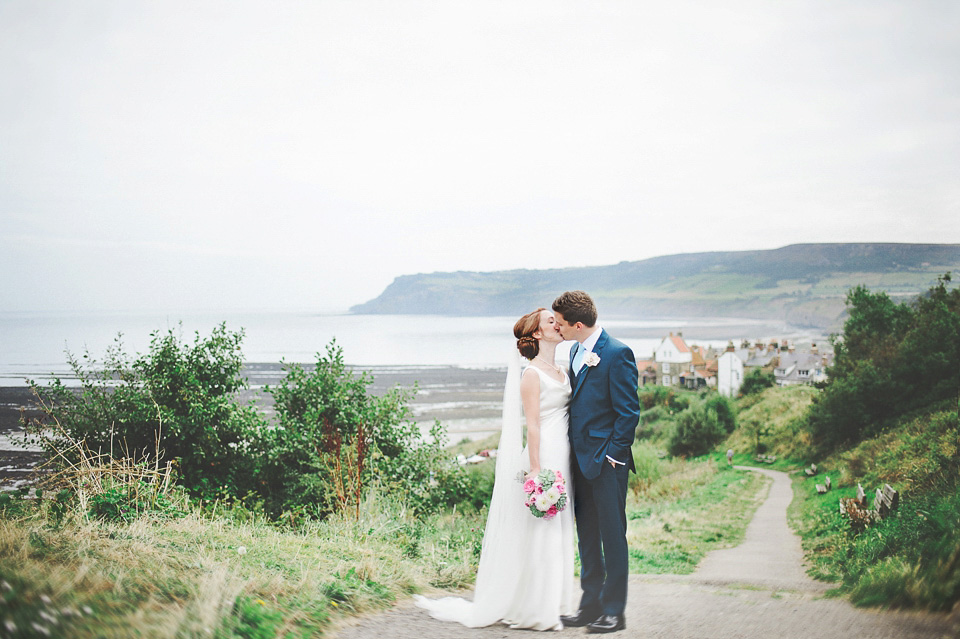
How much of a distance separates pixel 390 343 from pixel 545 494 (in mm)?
48262

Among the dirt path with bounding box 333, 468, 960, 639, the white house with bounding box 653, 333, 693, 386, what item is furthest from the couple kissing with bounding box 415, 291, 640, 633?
the white house with bounding box 653, 333, 693, 386

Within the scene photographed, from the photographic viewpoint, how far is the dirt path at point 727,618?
13.1 ft

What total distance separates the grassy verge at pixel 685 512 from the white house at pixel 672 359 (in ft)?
97.4

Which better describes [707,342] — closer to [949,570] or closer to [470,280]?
[470,280]

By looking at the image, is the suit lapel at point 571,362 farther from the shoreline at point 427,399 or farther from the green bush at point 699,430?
the green bush at point 699,430

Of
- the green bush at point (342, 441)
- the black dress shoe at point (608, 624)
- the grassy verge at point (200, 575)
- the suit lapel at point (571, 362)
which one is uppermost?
the suit lapel at point (571, 362)

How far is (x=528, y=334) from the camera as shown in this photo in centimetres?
434

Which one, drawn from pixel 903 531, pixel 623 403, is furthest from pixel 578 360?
pixel 903 531

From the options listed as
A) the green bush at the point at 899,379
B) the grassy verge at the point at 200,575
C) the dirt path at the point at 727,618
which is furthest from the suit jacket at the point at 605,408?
the green bush at the point at 899,379

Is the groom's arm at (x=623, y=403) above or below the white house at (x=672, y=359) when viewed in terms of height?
above

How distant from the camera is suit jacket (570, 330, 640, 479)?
13.5 ft

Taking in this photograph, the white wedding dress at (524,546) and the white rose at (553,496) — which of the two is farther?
the white wedding dress at (524,546)

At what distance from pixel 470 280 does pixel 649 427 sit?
3040cm

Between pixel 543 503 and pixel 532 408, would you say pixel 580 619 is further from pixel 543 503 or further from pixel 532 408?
pixel 532 408
